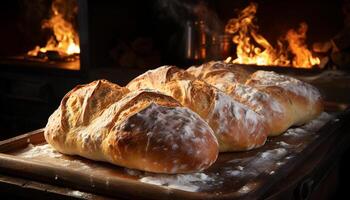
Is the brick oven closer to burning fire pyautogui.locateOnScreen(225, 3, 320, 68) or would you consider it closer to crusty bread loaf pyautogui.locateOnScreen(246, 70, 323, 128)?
burning fire pyautogui.locateOnScreen(225, 3, 320, 68)

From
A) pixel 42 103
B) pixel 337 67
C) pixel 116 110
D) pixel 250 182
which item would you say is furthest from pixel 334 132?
pixel 42 103

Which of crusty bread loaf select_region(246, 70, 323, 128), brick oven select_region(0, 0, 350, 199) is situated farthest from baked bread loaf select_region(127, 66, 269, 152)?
brick oven select_region(0, 0, 350, 199)

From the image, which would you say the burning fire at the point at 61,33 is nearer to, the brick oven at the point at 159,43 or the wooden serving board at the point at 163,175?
the brick oven at the point at 159,43

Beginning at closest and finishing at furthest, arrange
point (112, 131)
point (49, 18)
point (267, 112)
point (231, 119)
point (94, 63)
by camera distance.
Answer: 1. point (112, 131)
2. point (231, 119)
3. point (267, 112)
4. point (94, 63)
5. point (49, 18)

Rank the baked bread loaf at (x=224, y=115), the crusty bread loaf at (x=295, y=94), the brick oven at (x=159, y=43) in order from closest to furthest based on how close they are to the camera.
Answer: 1. the baked bread loaf at (x=224, y=115)
2. the crusty bread loaf at (x=295, y=94)
3. the brick oven at (x=159, y=43)

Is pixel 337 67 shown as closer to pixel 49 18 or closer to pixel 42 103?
pixel 42 103

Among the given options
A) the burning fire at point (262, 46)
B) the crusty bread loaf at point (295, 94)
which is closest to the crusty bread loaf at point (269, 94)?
the crusty bread loaf at point (295, 94)

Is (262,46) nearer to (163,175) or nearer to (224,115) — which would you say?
(224,115)
